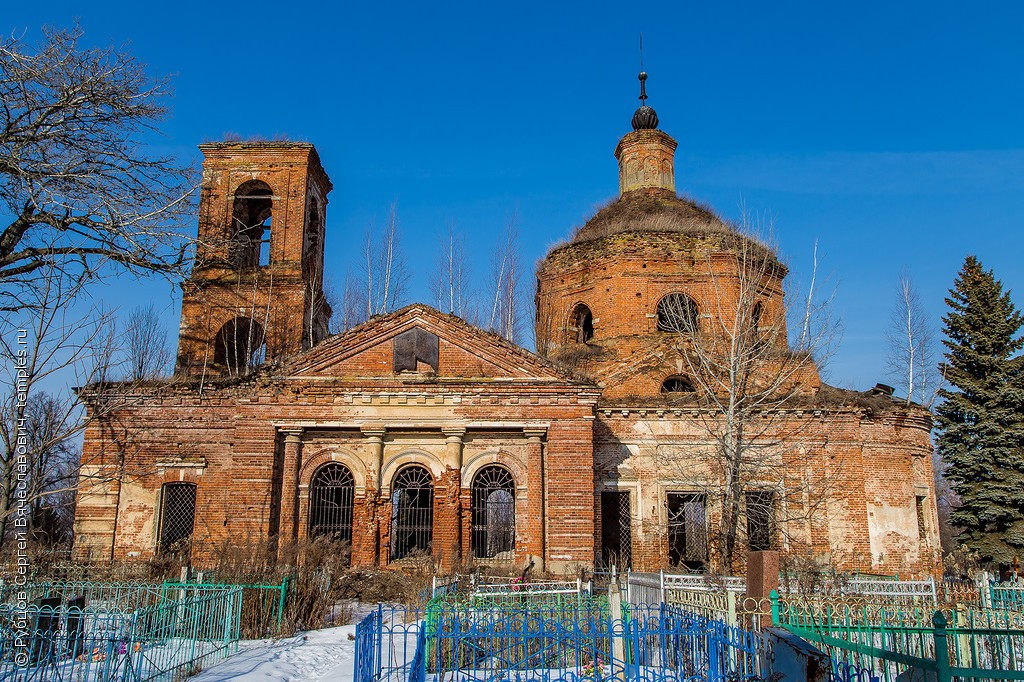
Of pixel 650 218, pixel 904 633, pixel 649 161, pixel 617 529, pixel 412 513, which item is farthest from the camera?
pixel 649 161

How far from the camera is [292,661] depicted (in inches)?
414

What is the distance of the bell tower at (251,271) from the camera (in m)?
22.0

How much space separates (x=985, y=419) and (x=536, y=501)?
45.2 ft

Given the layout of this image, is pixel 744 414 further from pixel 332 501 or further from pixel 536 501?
pixel 332 501

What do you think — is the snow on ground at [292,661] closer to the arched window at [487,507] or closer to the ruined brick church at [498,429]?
the ruined brick church at [498,429]

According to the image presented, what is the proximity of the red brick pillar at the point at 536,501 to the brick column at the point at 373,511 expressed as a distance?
3.23 meters

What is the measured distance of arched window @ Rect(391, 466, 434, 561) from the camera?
59.0 feet

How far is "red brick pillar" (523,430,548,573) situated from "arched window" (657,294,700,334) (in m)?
6.16

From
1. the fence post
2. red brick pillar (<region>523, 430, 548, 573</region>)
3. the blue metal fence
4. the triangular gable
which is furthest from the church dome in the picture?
the fence post

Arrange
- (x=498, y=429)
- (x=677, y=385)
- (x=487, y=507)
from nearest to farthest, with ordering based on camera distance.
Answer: (x=498, y=429), (x=487, y=507), (x=677, y=385)

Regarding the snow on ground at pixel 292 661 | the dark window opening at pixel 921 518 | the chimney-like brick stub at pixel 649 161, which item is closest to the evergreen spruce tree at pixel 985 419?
the dark window opening at pixel 921 518

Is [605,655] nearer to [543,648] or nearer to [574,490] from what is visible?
[543,648]

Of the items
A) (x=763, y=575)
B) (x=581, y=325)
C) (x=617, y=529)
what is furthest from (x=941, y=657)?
(x=581, y=325)

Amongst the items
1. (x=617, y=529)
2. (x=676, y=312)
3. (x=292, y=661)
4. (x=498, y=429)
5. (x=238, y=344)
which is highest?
(x=676, y=312)
